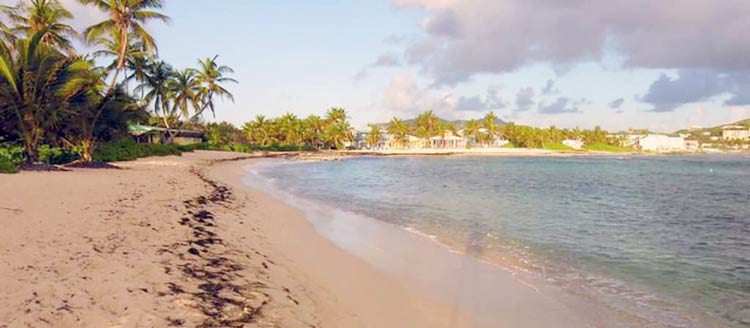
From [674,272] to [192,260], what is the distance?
27.7 ft

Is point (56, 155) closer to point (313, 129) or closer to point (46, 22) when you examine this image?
point (46, 22)

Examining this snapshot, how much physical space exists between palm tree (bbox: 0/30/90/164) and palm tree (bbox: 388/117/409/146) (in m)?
111

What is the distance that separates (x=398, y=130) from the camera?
423 feet

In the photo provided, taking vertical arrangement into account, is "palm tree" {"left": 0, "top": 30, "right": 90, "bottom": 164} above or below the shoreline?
above

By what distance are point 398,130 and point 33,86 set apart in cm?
11376

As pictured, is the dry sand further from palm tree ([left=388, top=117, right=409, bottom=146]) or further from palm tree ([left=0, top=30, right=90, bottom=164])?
palm tree ([left=388, top=117, right=409, bottom=146])

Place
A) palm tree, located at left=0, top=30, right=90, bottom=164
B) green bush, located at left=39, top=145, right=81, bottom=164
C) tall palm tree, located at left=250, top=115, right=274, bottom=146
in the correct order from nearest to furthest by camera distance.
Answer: palm tree, located at left=0, top=30, right=90, bottom=164 → green bush, located at left=39, top=145, right=81, bottom=164 → tall palm tree, located at left=250, top=115, right=274, bottom=146

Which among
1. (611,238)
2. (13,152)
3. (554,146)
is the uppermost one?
(13,152)

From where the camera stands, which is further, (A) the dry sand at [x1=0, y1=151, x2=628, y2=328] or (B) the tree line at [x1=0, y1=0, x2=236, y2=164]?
(B) the tree line at [x1=0, y1=0, x2=236, y2=164]

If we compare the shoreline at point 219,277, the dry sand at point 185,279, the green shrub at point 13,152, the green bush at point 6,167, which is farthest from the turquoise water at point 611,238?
the green shrub at point 13,152

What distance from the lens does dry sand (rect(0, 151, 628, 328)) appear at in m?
4.04


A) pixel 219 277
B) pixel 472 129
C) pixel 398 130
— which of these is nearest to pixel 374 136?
pixel 398 130

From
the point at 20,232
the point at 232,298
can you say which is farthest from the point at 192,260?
the point at 20,232

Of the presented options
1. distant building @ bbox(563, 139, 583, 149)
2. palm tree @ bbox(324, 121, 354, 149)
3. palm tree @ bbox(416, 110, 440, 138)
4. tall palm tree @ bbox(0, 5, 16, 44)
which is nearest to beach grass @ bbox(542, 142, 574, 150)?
distant building @ bbox(563, 139, 583, 149)
